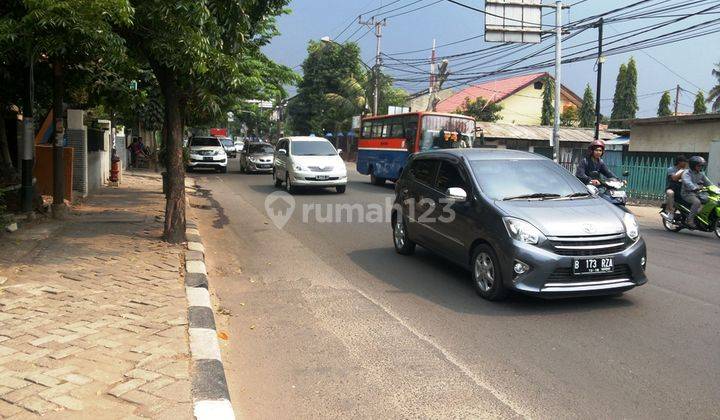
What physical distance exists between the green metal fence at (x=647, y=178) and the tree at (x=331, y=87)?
2794cm

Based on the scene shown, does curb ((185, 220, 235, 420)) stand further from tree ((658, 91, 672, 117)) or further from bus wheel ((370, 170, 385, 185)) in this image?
tree ((658, 91, 672, 117))

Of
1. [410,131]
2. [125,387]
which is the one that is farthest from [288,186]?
[125,387]

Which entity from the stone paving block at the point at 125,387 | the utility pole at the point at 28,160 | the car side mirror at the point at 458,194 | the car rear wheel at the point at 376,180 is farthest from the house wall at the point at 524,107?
the stone paving block at the point at 125,387

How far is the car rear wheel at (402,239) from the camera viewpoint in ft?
29.0

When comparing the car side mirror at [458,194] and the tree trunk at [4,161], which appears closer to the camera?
the car side mirror at [458,194]

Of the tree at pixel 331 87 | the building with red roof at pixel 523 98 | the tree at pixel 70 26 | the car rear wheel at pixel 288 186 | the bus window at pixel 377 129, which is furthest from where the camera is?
the building with red roof at pixel 523 98

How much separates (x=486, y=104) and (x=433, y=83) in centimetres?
1221

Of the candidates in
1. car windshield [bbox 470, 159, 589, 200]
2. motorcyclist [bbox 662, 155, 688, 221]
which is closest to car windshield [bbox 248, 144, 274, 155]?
motorcyclist [bbox 662, 155, 688, 221]

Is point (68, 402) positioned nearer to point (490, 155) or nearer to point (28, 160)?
point (490, 155)

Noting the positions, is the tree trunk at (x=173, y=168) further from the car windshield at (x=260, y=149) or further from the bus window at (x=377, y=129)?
the car windshield at (x=260, y=149)

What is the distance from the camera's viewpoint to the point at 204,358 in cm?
445

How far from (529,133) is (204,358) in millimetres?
32464

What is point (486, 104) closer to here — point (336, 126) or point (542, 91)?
point (542, 91)

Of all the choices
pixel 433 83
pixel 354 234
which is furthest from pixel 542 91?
pixel 354 234
